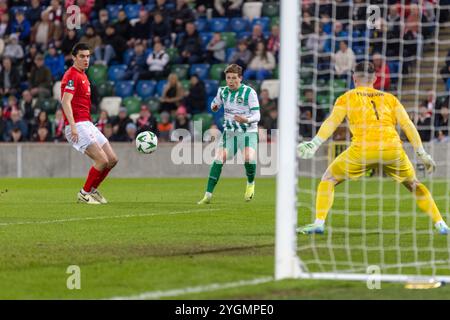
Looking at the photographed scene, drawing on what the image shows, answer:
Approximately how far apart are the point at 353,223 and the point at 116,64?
16.6m

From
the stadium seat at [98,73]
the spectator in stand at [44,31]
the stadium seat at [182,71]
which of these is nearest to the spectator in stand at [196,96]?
the stadium seat at [182,71]

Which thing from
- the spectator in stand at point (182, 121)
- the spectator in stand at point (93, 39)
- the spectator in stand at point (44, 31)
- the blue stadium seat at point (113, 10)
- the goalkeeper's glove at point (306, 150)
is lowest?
the goalkeeper's glove at point (306, 150)

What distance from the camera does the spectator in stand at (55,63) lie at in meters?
27.4

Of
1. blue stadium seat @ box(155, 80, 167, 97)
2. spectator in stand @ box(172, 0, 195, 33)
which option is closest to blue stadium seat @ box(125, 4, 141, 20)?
spectator in stand @ box(172, 0, 195, 33)

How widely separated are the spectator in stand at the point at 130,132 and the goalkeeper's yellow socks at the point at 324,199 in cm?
1488

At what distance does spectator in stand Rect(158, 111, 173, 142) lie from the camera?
82.0 ft

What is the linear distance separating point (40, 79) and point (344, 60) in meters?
8.90

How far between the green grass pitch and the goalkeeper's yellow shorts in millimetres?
612

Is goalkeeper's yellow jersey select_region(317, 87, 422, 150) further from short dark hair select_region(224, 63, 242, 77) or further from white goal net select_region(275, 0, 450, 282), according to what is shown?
short dark hair select_region(224, 63, 242, 77)

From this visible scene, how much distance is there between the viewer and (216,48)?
26562mm

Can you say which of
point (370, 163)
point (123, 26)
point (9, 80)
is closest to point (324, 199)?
point (370, 163)

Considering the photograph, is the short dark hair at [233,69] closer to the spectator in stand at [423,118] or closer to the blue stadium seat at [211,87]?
the spectator in stand at [423,118]

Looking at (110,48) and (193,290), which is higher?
(110,48)

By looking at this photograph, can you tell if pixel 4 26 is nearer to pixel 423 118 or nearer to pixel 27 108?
pixel 27 108
